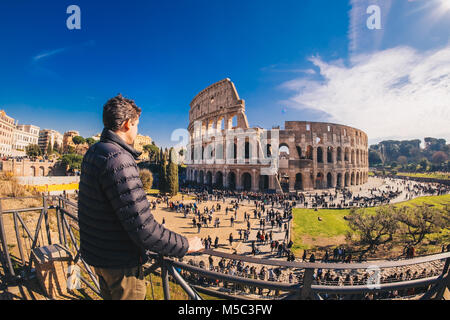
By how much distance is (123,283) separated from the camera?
5.22 ft

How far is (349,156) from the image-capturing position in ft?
130

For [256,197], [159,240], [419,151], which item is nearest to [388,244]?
[256,197]

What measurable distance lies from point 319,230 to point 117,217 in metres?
17.9

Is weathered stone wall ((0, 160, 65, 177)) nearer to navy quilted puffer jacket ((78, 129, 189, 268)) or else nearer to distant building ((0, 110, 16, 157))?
distant building ((0, 110, 16, 157))

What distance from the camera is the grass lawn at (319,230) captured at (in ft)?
44.7

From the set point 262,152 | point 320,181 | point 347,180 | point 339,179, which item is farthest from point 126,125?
point 347,180

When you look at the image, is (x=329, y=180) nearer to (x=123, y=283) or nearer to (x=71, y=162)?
(x=123, y=283)

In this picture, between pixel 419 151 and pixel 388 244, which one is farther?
pixel 419 151

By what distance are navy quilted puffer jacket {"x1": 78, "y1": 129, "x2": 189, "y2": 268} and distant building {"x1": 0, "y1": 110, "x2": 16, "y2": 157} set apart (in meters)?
78.7

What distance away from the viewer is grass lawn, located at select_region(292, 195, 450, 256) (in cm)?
1362

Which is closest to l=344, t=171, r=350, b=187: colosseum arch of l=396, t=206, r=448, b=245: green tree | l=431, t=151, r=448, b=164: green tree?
l=396, t=206, r=448, b=245: green tree
